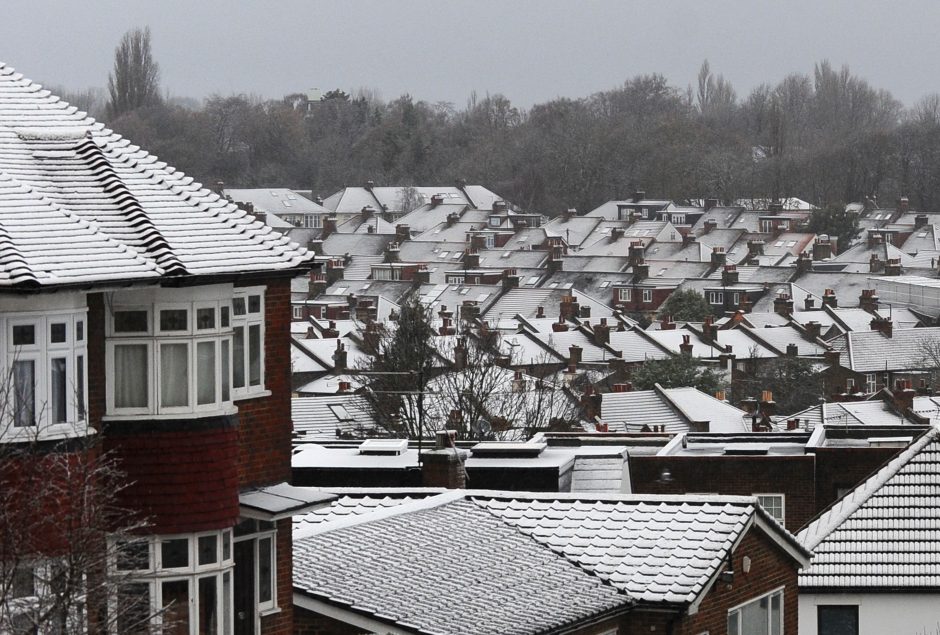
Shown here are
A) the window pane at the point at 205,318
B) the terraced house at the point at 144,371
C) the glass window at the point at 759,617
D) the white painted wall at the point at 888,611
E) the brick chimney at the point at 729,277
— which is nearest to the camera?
the terraced house at the point at 144,371

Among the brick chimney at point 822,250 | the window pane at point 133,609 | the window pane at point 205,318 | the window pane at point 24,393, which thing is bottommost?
the window pane at point 133,609

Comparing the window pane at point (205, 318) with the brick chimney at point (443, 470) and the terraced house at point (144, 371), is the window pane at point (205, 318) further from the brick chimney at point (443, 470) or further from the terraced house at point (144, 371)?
the brick chimney at point (443, 470)

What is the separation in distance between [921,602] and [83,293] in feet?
40.7

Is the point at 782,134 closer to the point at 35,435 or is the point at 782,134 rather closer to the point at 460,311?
the point at 460,311

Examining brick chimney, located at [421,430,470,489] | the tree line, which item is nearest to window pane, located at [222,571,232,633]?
brick chimney, located at [421,430,470,489]

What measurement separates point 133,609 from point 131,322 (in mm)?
1860

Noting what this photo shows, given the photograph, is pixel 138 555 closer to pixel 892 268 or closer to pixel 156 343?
pixel 156 343

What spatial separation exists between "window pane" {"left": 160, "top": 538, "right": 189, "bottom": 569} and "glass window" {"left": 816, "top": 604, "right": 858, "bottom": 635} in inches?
437

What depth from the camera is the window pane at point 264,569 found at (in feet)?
48.1

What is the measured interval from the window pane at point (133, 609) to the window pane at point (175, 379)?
119 cm

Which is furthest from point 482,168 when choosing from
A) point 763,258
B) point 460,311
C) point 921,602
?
point 921,602

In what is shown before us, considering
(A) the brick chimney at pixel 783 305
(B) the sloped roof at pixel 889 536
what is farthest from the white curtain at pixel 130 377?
(A) the brick chimney at pixel 783 305

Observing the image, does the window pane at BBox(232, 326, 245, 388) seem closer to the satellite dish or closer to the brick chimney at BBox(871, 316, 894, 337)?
the satellite dish

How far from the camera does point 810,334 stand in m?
75.6
